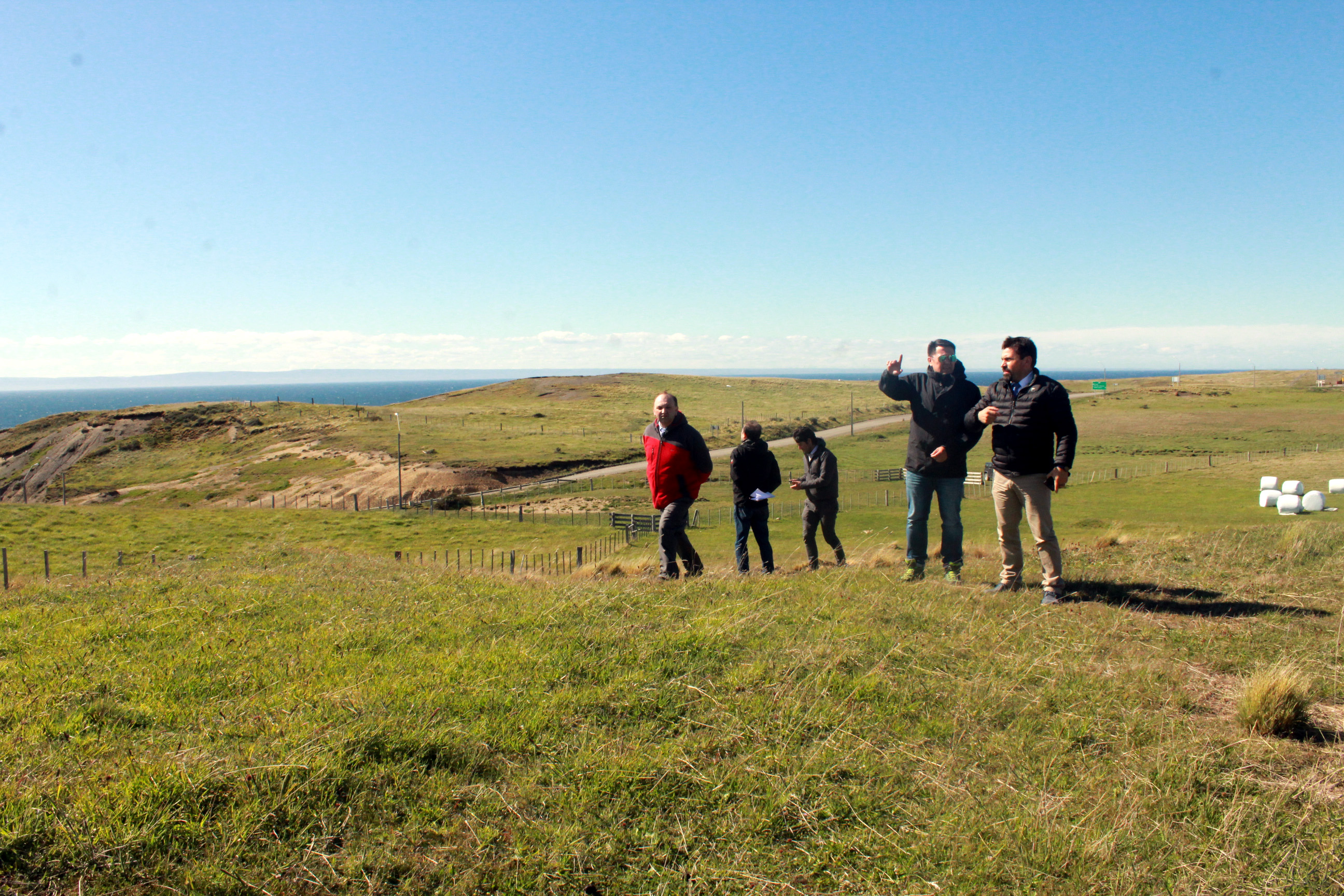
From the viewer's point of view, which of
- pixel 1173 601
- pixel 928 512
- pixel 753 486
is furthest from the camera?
pixel 753 486

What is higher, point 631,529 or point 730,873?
point 730,873

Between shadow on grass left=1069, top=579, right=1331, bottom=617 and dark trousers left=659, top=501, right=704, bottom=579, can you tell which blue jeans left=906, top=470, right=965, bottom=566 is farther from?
dark trousers left=659, top=501, right=704, bottom=579

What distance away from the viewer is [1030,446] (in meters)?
6.96

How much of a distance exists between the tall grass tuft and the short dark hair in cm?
362

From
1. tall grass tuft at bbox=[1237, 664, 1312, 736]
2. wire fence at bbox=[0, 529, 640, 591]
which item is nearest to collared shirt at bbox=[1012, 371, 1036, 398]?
tall grass tuft at bbox=[1237, 664, 1312, 736]

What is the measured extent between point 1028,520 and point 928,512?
1.24 m

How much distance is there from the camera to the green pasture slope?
9.26ft

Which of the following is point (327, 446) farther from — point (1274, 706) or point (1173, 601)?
point (1274, 706)

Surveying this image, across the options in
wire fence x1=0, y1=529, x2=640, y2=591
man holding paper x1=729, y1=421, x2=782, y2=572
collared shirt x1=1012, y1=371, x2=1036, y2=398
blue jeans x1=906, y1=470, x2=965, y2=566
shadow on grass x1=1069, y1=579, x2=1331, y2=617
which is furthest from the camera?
wire fence x1=0, y1=529, x2=640, y2=591

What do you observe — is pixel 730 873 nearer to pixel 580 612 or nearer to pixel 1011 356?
pixel 580 612

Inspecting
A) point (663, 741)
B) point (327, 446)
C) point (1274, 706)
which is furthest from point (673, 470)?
point (327, 446)

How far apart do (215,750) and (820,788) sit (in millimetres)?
2791

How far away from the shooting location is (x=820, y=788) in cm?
331

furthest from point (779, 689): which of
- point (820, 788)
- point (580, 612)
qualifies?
point (580, 612)
